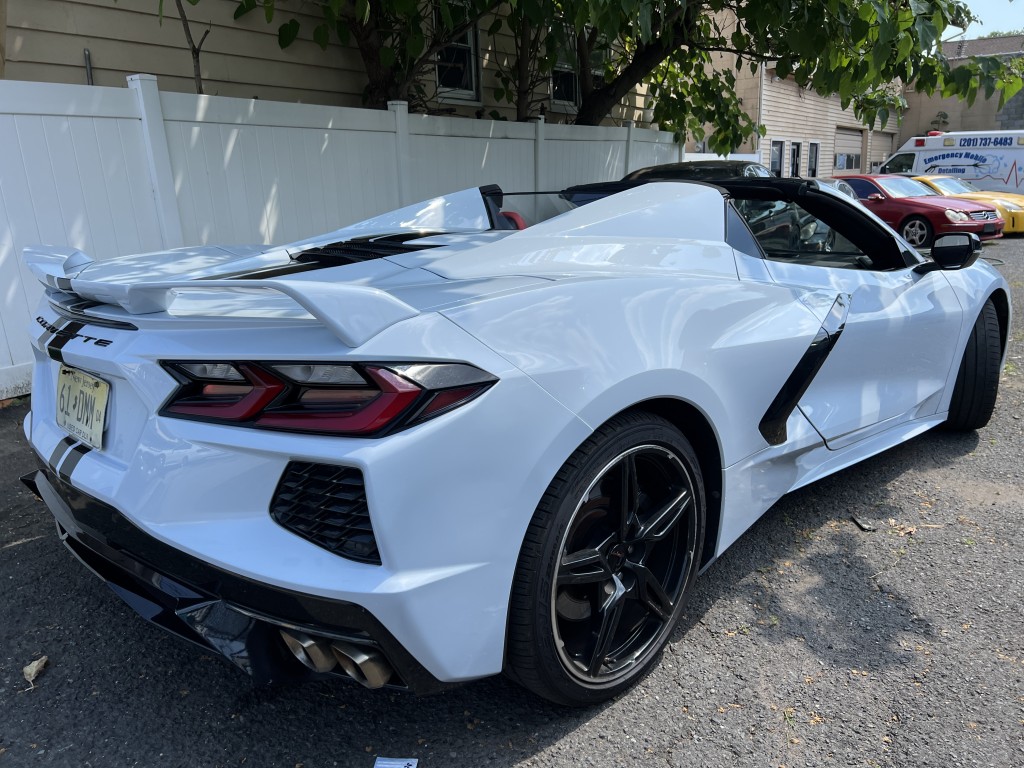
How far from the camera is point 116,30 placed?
6031 mm

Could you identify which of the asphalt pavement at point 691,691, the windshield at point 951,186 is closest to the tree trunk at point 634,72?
the asphalt pavement at point 691,691

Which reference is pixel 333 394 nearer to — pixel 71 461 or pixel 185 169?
pixel 71 461

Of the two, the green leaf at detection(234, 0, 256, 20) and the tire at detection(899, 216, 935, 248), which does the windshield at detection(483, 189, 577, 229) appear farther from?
the tire at detection(899, 216, 935, 248)

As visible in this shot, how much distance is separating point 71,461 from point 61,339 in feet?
1.19

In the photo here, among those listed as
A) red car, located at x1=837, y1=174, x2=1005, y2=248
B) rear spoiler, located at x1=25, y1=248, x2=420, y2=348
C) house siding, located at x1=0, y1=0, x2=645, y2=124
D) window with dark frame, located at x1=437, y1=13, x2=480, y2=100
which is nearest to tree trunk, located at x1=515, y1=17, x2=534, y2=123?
window with dark frame, located at x1=437, y1=13, x2=480, y2=100

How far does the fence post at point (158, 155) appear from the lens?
5.09 m

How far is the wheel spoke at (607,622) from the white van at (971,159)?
62.5ft

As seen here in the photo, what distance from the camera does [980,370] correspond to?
377 cm

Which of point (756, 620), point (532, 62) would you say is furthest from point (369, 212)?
point (756, 620)

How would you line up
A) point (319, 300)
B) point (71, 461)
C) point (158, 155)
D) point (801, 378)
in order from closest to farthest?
point (319, 300) < point (71, 461) < point (801, 378) < point (158, 155)

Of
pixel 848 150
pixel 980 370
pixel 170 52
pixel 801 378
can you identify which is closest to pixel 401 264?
pixel 801 378

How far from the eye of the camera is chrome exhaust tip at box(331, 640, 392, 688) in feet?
5.20

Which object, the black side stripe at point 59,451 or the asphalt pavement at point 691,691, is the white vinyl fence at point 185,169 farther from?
the black side stripe at point 59,451

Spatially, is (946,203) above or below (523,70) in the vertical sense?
below
